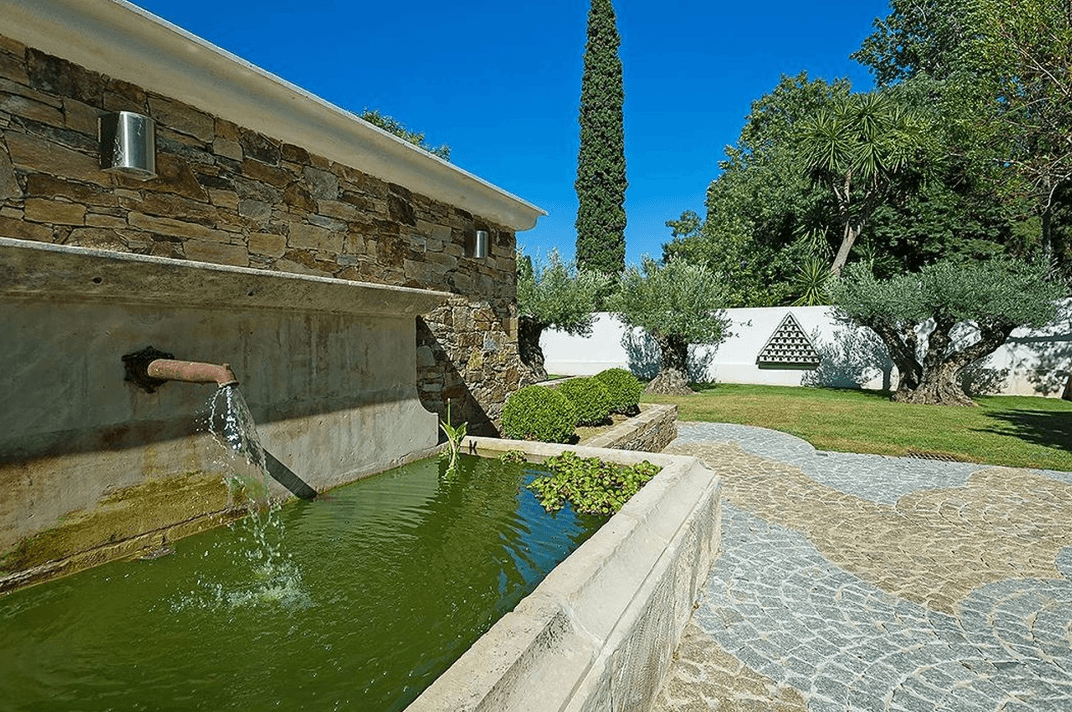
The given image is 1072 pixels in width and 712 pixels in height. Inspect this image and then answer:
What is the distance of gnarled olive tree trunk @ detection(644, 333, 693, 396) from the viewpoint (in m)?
14.3

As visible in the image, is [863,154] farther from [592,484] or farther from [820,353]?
[592,484]

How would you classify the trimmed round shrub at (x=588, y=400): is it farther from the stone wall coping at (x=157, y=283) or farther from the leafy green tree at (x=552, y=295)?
the leafy green tree at (x=552, y=295)

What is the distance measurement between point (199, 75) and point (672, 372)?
1317 centimetres

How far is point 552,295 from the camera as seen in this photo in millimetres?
14148

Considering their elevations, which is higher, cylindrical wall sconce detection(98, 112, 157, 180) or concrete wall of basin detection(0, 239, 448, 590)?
cylindrical wall sconce detection(98, 112, 157, 180)

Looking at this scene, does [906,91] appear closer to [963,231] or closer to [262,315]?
[963,231]

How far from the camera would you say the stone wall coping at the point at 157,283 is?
78.5 inches

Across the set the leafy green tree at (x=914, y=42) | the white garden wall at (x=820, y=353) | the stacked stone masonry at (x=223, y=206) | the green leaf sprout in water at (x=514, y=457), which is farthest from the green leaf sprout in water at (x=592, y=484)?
the leafy green tree at (x=914, y=42)

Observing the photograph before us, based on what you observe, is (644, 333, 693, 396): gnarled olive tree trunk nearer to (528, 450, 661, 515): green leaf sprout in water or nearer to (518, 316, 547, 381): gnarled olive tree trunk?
(518, 316, 547, 381): gnarled olive tree trunk

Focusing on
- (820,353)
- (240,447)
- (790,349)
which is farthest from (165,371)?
(820,353)

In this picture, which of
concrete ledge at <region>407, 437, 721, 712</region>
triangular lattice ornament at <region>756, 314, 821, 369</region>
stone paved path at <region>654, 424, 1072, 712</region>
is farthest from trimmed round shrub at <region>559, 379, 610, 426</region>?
triangular lattice ornament at <region>756, 314, 821, 369</region>

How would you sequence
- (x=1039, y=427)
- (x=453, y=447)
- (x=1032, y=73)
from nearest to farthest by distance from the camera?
(x=453, y=447) < (x=1032, y=73) < (x=1039, y=427)

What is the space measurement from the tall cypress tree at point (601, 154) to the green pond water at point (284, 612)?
1795 cm

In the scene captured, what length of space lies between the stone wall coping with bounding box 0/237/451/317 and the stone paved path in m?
3.03
